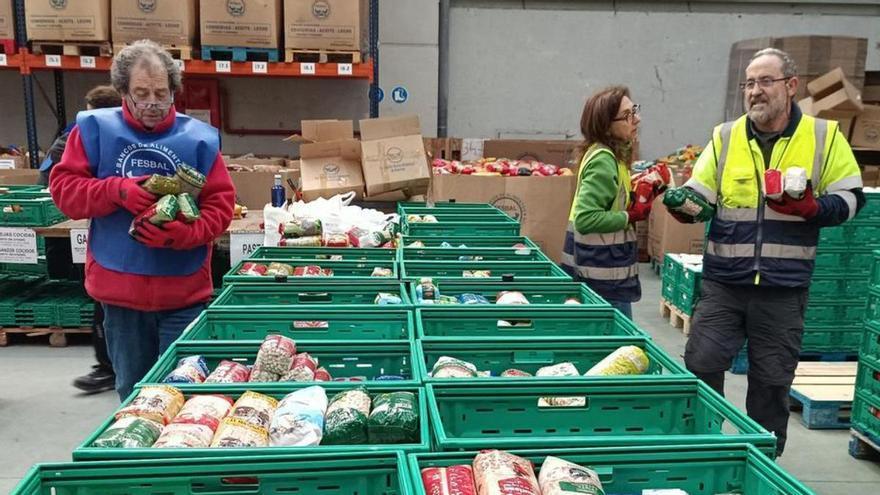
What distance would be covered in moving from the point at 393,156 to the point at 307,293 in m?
2.70

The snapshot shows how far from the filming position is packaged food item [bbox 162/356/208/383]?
1711 millimetres

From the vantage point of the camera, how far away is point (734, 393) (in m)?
4.33

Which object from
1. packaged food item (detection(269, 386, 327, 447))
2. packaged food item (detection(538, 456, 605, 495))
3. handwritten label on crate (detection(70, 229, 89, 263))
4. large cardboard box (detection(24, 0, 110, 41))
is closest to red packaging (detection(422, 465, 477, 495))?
packaged food item (detection(538, 456, 605, 495))

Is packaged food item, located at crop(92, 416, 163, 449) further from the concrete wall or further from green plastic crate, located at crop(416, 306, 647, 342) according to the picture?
the concrete wall

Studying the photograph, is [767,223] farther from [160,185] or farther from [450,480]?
[160,185]

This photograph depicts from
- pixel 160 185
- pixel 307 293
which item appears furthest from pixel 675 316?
pixel 160 185

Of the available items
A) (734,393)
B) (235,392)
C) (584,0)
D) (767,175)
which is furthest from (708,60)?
(235,392)

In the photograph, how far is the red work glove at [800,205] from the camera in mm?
2555

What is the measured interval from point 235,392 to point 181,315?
3.71ft

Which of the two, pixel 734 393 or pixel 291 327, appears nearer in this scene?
pixel 291 327

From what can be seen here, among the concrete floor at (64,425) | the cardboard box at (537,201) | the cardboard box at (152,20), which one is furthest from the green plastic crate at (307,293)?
the cardboard box at (152,20)

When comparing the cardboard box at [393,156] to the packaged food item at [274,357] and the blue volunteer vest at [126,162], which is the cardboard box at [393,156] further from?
the packaged food item at [274,357]

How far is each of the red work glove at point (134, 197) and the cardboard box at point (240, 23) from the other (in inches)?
183

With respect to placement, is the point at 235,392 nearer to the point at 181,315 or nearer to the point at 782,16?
the point at 181,315
